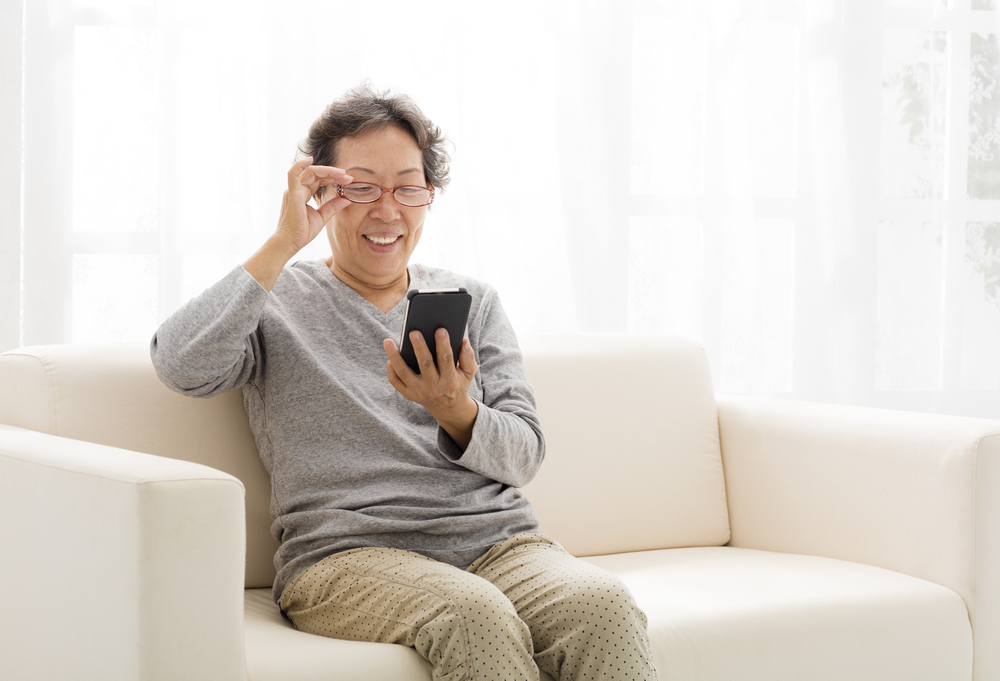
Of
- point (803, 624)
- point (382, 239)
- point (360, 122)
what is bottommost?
point (803, 624)

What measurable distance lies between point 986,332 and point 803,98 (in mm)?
988

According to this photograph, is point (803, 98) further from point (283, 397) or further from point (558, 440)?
point (283, 397)

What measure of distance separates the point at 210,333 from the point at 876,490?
1.18m

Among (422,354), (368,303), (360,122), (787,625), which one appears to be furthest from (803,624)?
(360,122)

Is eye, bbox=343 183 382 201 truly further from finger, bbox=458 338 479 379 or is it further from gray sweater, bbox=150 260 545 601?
finger, bbox=458 338 479 379

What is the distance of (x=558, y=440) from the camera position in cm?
183

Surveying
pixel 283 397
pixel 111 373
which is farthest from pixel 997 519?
pixel 111 373

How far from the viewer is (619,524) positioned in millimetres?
1839

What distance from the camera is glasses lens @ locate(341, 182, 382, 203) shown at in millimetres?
1498

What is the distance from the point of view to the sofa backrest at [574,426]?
149cm

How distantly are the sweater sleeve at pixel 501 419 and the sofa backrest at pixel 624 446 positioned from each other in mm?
269

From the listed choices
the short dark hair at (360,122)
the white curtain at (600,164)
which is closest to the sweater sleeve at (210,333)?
the short dark hair at (360,122)

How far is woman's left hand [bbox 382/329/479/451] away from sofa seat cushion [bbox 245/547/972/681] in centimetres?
34

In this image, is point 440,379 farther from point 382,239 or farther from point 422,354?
point 382,239
